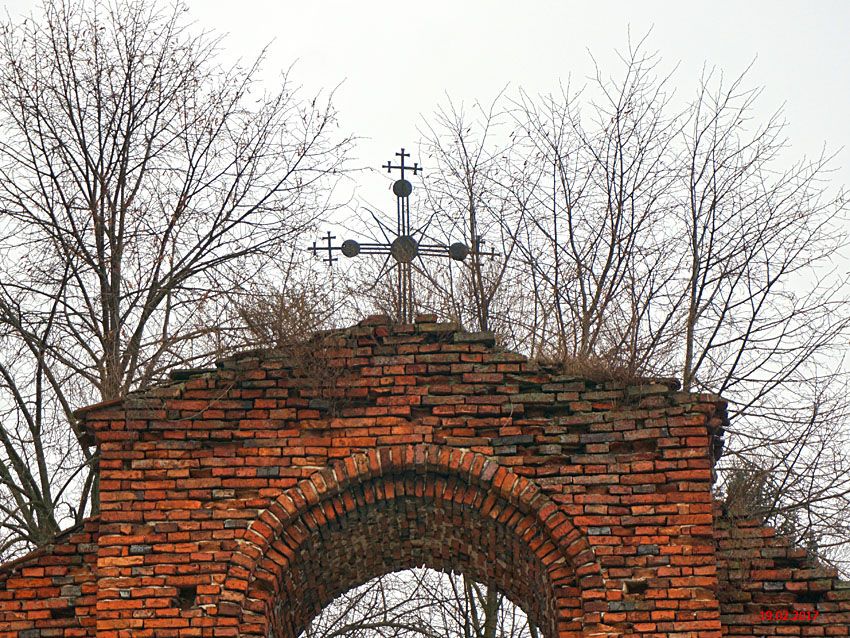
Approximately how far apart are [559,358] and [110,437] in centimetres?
306

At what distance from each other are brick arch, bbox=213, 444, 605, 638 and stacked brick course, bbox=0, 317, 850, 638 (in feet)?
0.04

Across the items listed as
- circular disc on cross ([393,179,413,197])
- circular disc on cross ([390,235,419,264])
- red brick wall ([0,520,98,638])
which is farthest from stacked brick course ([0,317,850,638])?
circular disc on cross ([393,179,413,197])

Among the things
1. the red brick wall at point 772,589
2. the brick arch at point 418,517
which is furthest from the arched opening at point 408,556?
the red brick wall at point 772,589

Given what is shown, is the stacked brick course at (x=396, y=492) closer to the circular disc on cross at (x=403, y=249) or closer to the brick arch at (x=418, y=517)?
the brick arch at (x=418, y=517)

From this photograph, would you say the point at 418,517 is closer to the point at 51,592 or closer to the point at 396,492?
the point at 396,492

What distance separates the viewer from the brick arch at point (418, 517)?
33.1 ft

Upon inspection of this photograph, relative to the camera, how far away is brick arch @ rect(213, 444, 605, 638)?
10.1 m

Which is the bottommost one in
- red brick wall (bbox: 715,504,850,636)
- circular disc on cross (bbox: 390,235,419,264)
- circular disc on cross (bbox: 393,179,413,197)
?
red brick wall (bbox: 715,504,850,636)

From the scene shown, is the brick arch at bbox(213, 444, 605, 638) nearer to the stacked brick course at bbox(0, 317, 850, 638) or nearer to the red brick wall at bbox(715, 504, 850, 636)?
the stacked brick course at bbox(0, 317, 850, 638)

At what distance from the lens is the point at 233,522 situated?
10.2 metres

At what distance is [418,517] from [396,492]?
0.43 metres

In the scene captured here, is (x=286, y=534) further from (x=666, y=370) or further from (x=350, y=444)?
(x=666, y=370)

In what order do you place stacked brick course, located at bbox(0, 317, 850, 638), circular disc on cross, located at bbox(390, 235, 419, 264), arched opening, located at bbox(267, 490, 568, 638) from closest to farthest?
stacked brick course, located at bbox(0, 317, 850, 638) → arched opening, located at bbox(267, 490, 568, 638) → circular disc on cross, located at bbox(390, 235, 419, 264)

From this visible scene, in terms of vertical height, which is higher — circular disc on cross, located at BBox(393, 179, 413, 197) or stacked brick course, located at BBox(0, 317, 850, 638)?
circular disc on cross, located at BBox(393, 179, 413, 197)
